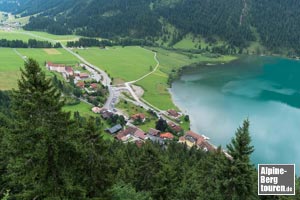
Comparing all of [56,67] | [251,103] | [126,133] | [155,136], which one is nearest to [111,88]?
[56,67]

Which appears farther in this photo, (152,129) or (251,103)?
(251,103)

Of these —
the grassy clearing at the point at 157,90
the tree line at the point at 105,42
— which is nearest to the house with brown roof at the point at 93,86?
the grassy clearing at the point at 157,90

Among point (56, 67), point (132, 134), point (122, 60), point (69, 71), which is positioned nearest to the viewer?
point (132, 134)

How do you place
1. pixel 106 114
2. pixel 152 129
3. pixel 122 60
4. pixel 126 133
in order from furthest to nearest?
pixel 122 60 < pixel 106 114 < pixel 152 129 < pixel 126 133

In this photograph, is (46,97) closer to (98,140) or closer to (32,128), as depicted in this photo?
(32,128)

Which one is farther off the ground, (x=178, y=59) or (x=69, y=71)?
(x=178, y=59)

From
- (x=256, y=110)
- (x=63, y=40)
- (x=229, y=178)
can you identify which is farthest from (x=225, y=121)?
(x=63, y=40)

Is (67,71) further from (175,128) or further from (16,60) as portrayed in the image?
(175,128)

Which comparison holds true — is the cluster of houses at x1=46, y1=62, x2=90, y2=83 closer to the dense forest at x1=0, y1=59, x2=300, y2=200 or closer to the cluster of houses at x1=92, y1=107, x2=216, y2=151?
the cluster of houses at x1=92, y1=107, x2=216, y2=151
